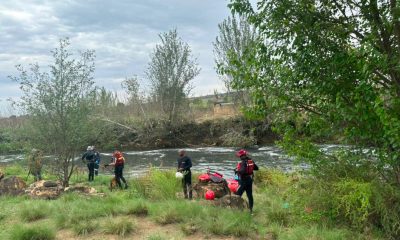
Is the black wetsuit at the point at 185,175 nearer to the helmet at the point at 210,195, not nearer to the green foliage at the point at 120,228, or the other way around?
the helmet at the point at 210,195

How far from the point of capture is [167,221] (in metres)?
8.43

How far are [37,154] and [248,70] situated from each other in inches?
458

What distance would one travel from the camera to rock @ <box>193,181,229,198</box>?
11562mm

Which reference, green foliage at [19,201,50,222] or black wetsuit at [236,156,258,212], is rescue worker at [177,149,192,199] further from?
green foliage at [19,201,50,222]

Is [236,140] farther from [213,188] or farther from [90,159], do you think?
[213,188]

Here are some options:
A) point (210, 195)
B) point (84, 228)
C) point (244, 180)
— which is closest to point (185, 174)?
point (210, 195)

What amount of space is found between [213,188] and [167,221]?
136 inches

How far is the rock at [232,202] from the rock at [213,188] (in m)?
1.37

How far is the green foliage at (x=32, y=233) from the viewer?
725 cm

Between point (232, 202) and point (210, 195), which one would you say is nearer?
point (232, 202)

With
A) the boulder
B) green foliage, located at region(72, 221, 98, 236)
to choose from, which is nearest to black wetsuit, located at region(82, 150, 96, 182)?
the boulder

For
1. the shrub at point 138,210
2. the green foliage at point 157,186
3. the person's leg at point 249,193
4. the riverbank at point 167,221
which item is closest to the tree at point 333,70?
the riverbank at point 167,221

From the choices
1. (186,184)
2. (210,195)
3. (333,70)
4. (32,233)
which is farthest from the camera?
(186,184)

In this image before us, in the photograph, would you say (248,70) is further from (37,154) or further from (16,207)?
(37,154)
